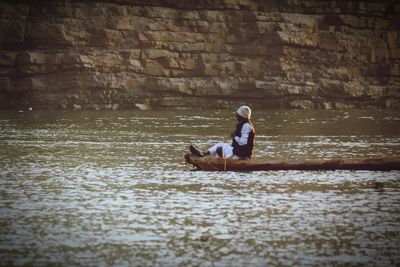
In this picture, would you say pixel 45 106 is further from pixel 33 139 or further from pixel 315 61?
pixel 33 139

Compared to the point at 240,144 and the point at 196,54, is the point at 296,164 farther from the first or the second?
the point at 196,54

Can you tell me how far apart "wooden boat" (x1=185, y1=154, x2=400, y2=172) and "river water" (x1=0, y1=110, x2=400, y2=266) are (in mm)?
219

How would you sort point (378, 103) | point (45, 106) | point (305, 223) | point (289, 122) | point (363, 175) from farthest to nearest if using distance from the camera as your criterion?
point (378, 103) < point (45, 106) < point (289, 122) < point (363, 175) < point (305, 223)

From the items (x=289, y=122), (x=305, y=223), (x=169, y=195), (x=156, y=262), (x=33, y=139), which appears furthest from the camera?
(x=289, y=122)

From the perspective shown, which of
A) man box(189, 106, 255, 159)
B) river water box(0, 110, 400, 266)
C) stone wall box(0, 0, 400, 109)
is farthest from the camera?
stone wall box(0, 0, 400, 109)

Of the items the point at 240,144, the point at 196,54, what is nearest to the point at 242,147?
the point at 240,144

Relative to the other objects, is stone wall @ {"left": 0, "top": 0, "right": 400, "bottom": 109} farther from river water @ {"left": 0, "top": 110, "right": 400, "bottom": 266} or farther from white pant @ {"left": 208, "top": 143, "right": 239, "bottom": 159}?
white pant @ {"left": 208, "top": 143, "right": 239, "bottom": 159}

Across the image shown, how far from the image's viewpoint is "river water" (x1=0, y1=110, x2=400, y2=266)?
1229 cm

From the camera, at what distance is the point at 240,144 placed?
21469 mm

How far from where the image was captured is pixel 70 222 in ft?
48.0

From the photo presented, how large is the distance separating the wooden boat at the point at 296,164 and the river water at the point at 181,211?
219mm

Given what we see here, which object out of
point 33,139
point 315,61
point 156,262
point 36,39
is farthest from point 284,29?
point 156,262

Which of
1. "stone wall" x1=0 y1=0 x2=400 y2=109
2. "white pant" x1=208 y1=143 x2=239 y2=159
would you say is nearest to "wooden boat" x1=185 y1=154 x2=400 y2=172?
"white pant" x1=208 y1=143 x2=239 y2=159

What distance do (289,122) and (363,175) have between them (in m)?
26.3
